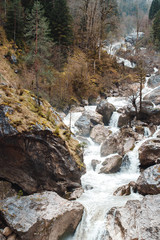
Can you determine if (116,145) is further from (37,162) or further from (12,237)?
(12,237)

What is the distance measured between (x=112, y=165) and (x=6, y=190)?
721cm

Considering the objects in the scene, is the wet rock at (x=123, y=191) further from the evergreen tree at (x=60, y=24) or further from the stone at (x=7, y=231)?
the evergreen tree at (x=60, y=24)

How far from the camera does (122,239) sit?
18.5 ft

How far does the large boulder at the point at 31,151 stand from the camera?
787 centimetres

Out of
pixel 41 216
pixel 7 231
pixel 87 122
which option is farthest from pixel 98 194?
pixel 87 122

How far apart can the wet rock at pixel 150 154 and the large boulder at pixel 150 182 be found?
2421 millimetres

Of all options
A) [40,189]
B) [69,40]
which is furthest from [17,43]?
[40,189]

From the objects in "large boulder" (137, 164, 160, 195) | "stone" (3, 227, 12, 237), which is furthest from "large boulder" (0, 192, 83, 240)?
"large boulder" (137, 164, 160, 195)

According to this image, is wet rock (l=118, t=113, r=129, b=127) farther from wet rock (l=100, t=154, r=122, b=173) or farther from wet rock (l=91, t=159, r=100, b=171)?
wet rock (l=91, t=159, r=100, b=171)

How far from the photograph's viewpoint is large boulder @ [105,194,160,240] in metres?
5.49

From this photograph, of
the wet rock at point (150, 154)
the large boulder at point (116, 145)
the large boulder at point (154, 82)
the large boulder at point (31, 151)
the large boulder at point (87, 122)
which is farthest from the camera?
the large boulder at point (154, 82)

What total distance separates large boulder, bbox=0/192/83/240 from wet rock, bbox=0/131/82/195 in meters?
1.44

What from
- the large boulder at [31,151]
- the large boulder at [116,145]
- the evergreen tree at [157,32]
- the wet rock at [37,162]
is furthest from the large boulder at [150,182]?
the evergreen tree at [157,32]

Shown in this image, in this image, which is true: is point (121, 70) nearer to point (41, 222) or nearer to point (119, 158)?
point (119, 158)
